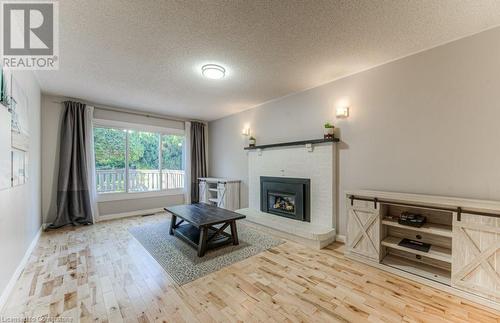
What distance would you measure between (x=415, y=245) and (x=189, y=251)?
272 centimetres

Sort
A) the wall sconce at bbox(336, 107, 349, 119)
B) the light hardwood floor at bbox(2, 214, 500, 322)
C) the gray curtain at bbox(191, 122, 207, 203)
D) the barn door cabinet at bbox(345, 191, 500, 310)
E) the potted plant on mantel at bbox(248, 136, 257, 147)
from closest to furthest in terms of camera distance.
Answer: the light hardwood floor at bbox(2, 214, 500, 322) → the barn door cabinet at bbox(345, 191, 500, 310) → the wall sconce at bbox(336, 107, 349, 119) → the potted plant on mantel at bbox(248, 136, 257, 147) → the gray curtain at bbox(191, 122, 207, 203)

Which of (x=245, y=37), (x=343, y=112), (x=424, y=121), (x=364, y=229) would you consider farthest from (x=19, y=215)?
(x=424, y=121)

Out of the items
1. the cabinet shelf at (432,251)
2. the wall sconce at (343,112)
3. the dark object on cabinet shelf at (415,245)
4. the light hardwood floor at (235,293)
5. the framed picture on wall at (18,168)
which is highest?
the wall sconce at (343,112)

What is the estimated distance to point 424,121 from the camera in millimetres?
2414

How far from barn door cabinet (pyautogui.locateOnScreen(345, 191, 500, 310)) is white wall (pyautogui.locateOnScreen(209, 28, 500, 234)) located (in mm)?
326

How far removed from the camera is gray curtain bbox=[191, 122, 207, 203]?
573 cm

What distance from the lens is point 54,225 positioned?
3764 mm

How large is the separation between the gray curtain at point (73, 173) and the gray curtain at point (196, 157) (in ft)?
7.62

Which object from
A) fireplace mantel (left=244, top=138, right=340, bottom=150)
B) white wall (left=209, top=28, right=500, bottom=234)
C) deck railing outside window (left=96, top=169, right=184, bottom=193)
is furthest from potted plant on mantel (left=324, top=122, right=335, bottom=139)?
deck railing outside window (left=96, top=169, right=184, bottom=193)

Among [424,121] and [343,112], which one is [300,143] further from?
[424,121]

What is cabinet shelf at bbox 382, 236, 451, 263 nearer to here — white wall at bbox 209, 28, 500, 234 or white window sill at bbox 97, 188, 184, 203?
white wall at bbox 209, 28, 500, 234

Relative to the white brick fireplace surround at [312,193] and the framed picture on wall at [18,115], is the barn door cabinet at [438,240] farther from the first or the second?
the framed picture on wall at [18,115]

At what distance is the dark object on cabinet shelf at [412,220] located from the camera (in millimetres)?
2170

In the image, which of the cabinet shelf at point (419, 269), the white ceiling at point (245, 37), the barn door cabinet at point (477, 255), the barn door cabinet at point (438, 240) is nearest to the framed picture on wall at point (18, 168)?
the white ceiling at point (245, 37)
